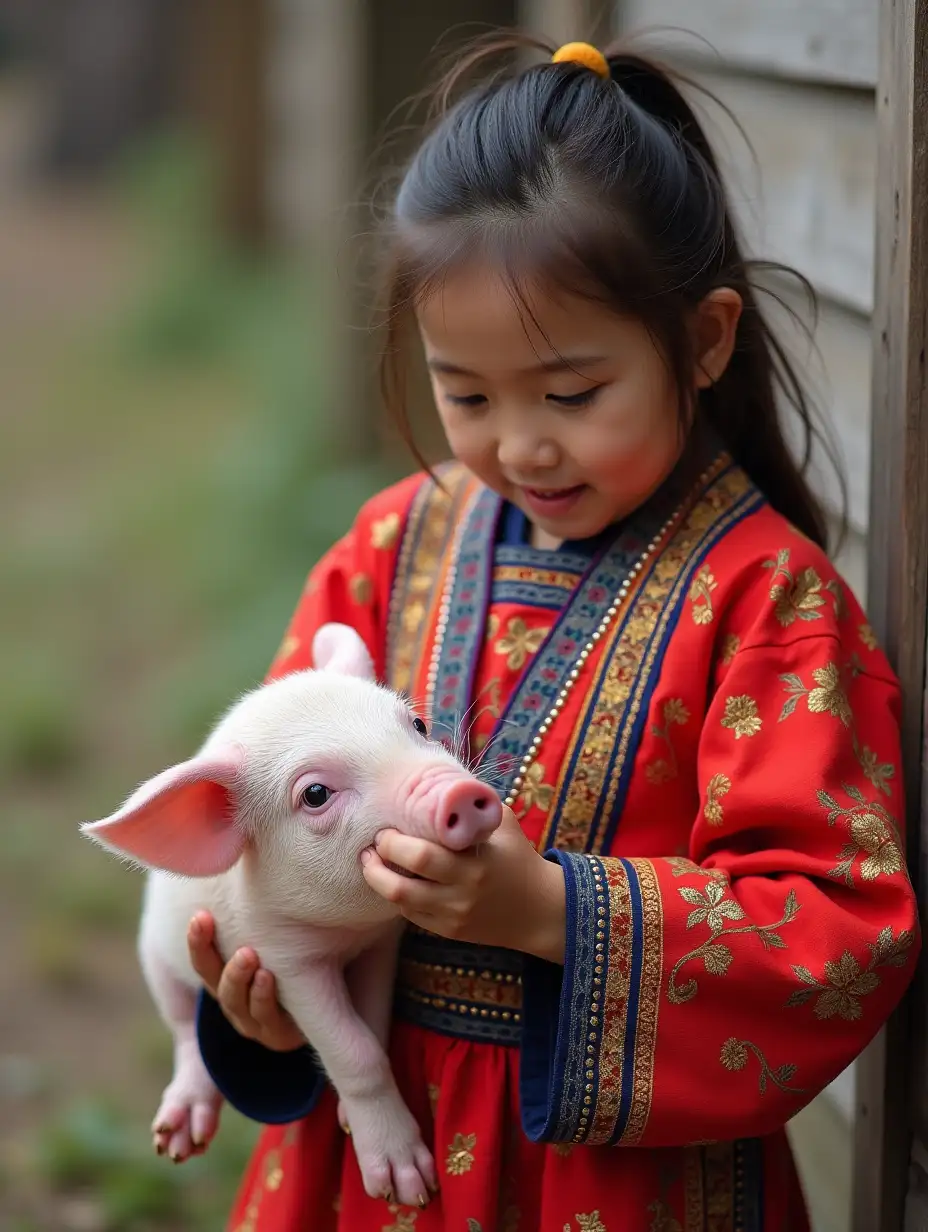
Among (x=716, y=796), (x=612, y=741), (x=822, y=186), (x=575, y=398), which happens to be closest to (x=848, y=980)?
(x=716, y=796)

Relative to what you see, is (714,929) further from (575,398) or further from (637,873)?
(575,398)

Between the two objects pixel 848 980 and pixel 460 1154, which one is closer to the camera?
pixel 848 980

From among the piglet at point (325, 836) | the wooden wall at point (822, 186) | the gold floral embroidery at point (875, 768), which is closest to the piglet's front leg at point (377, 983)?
the piglet at point (325, 836)

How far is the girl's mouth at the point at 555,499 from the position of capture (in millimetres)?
1745

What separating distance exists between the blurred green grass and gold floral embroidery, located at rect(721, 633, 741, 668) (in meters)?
1.87

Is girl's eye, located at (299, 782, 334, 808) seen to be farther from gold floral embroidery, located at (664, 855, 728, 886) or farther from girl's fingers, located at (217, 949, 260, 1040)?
gold floral embroidery, located at (664, 855, 728, 886)

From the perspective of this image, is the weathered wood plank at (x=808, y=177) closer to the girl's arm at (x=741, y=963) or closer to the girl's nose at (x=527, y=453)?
the girl's nose at (x=527, y=453)

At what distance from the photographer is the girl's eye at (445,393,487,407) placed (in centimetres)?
173

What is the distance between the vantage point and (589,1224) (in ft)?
5.48

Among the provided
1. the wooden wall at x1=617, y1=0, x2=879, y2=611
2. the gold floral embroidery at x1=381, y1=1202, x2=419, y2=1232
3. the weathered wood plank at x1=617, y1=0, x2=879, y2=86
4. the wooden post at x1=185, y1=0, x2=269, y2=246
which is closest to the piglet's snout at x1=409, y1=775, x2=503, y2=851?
the gold floral embroidery at x1=381, y1=1202, x2=419, y2=1232

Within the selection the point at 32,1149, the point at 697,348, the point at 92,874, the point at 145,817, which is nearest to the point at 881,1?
the point at 697,348

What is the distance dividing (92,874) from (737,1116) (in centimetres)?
287

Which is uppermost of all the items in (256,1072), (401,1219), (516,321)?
(516,321)

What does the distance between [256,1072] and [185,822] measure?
0.43 meters
